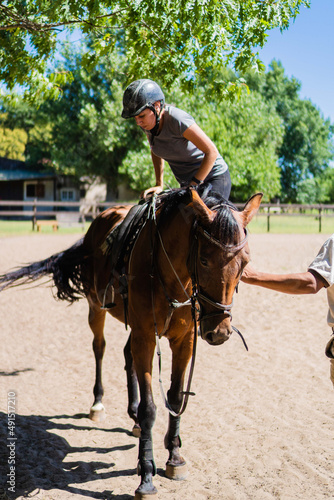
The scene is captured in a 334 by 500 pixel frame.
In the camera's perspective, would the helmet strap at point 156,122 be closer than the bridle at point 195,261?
No

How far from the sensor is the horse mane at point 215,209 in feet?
9.60

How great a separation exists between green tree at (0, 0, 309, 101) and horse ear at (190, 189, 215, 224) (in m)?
2.68

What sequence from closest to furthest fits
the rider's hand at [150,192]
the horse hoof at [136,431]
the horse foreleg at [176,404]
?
the horse foreleg at [176,404] → the rider's hand at [150,192] → the horse hoof at [136,431]

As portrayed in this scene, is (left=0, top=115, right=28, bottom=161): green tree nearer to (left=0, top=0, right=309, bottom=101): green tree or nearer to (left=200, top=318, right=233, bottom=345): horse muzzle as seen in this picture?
(left=0, top=0, right=309, bottom=101): green tree

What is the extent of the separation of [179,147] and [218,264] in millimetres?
1374

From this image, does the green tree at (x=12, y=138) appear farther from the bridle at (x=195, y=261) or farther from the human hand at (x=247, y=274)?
the human hand at (x=247, y=274)

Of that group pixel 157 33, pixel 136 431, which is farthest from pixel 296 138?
pixel 136 431

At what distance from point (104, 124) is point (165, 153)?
2997 centimetres

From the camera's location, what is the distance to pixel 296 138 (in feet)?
180

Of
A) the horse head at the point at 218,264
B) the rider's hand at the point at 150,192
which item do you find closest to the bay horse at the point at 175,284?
the horse head at the point at 218,264

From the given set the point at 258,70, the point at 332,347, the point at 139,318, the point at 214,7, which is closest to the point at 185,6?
the point at 214,7

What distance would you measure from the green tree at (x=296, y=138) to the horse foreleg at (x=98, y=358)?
167 feet

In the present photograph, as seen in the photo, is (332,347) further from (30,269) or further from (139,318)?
Result: (30,269)

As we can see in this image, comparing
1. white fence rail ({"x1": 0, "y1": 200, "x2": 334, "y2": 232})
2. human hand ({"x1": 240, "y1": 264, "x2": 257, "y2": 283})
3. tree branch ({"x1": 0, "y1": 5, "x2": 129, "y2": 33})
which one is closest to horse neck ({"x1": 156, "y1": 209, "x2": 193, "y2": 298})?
human hand ({"x1": 240, "y1": 264, "x2": 257, "y2": 283})
